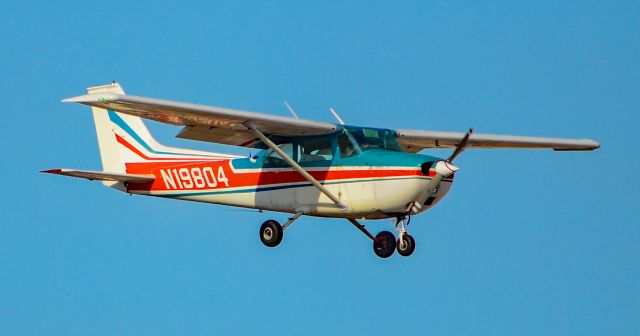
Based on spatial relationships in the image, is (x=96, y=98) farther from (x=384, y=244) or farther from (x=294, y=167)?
(x=384, y=244)

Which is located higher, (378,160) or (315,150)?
(315,150)

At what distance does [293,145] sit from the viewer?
2625cm

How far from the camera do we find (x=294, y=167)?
25922 mm

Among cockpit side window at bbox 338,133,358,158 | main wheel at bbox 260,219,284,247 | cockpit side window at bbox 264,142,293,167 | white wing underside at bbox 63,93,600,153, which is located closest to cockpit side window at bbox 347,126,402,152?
cockpit side window at bbox 338,133,358,158

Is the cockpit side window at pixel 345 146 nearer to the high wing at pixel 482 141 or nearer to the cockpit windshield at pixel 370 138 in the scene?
the cockpit windshield at pixel 370 138

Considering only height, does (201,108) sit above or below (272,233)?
above

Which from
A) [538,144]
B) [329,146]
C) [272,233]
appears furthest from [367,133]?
[538,144]

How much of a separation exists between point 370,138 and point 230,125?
2.51 meters

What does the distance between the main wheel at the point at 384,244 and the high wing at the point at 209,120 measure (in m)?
2.10

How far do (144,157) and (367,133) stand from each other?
5.35 metres

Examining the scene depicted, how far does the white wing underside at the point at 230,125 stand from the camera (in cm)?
2395

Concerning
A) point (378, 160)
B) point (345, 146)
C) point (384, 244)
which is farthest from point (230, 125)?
point (384, 244)

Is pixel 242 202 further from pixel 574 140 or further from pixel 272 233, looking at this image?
pixel 574 140

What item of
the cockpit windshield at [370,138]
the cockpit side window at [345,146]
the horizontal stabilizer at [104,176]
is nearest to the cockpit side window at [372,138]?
the cockpit windshield at [370,138]
